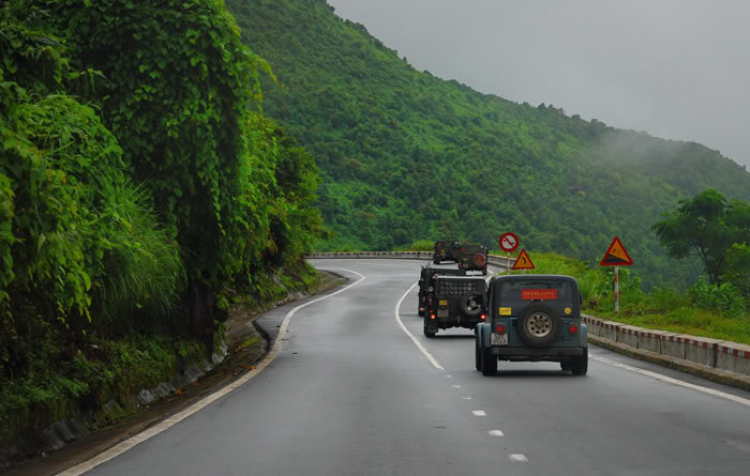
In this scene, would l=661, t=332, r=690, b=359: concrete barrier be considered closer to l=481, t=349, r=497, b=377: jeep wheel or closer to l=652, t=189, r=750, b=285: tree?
l=481, t=349, r=497, b=377: jeep wheel

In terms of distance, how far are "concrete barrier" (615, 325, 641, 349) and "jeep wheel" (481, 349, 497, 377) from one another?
21.9 feet

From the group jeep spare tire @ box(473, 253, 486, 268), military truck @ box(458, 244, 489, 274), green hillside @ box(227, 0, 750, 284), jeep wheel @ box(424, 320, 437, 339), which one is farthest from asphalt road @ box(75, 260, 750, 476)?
green hillside @ box(227, 0, 750, 284)

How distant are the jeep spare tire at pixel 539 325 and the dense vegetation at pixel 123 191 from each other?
19.4 ft

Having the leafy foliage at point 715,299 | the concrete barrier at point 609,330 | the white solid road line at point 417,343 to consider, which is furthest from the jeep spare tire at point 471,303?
the leafy foliage at point 715,299

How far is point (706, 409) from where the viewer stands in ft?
45.2

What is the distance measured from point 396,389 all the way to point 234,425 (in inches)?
195

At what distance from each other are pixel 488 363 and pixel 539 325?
1.15 m

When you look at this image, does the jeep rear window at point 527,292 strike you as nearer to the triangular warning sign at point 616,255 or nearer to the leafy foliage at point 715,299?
the triangular warning sign at point 616,255

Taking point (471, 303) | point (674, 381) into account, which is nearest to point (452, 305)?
point (471, 303)

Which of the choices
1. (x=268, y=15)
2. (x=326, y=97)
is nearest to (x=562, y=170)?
(x=326, y=97)

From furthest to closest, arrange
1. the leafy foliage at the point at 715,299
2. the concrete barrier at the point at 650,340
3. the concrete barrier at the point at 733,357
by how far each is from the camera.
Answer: the leafy foliage at the point at 715,299, the concrete barrier at the point at 650,340, the concrete barrier at the point at 733,357

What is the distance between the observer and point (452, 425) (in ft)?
40.4

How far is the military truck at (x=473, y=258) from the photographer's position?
67.9 m

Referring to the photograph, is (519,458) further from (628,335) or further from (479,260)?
(479,260)
